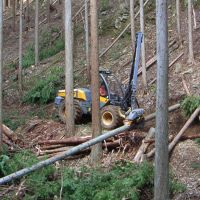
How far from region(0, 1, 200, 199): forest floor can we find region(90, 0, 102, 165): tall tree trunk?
1.12 feet

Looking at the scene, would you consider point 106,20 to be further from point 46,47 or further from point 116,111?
point 116,111

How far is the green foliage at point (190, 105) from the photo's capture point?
1427 centimetres

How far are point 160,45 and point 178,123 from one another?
6.00m

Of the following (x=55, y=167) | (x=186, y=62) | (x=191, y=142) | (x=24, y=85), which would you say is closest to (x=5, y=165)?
(x=55, y=167)

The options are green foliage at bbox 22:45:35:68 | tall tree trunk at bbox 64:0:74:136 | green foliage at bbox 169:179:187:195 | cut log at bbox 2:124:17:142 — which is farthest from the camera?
green foliage at bbox 22:45:35:68

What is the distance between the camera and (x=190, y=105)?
14461 mm

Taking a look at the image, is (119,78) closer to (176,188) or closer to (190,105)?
(190,105)

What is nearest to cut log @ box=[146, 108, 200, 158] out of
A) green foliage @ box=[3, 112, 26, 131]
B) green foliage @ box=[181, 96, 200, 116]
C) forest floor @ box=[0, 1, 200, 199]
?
forest floor @ box=[0, 1, 200, 199]

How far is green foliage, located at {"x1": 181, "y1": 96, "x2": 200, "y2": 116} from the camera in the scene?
46.8ft

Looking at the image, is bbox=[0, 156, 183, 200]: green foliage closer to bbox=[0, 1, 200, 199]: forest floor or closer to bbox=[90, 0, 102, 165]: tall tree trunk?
bbox=[90, 0, 102, 165]: tall tree trunk

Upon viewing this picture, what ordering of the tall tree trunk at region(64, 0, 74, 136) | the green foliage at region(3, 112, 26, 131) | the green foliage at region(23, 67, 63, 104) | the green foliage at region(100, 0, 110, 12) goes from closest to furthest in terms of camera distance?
the tall tree trunk at region(64, 0, 74, 136) → the green foliage at region(3, 112, 26, 131) → the green foliage at region(23, 67, 63, 104) → the green foliage at region(100, 0, 110, 12)

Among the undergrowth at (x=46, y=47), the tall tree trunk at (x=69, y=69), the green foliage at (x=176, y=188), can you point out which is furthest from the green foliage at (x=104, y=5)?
the green foliage at (x=176, y=188)

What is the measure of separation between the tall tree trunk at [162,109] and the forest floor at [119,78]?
A: 150cm

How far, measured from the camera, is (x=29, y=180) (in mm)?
12195
